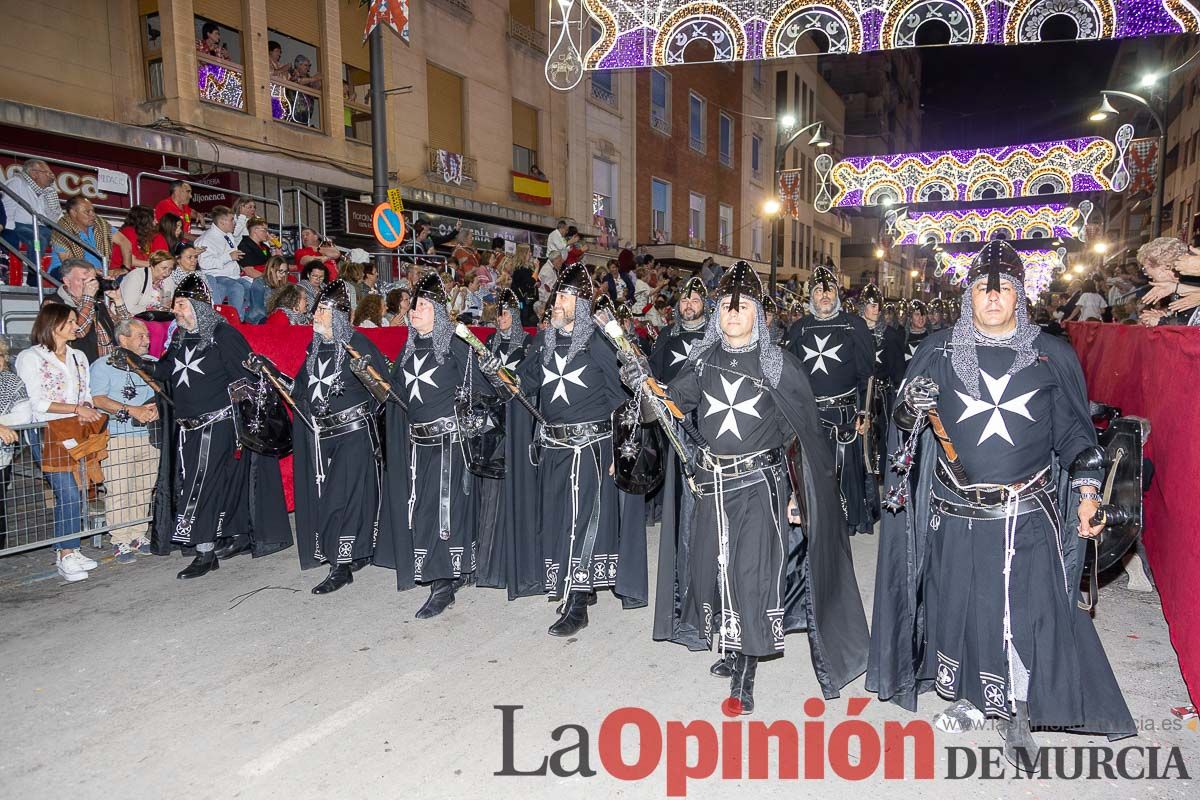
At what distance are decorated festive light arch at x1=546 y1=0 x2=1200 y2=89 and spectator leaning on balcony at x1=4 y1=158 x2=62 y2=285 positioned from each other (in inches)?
210

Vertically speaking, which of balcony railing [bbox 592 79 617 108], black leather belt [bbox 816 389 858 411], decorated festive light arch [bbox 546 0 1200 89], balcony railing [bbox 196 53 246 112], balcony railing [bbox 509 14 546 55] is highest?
balcony railing [bbox 509 14 546 55]

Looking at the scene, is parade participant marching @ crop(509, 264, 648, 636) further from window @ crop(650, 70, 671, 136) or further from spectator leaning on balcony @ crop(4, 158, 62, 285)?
window @ crop(650, 70, 671, 136)

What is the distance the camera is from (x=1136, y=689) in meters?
3.81

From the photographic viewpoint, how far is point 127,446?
6230mm

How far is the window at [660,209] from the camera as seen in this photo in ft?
78.6

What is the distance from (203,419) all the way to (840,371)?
5.01m

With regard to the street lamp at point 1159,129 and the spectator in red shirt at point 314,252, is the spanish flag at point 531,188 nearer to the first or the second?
the spectator in red shirt at point 314,252

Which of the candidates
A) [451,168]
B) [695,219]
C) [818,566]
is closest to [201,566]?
[818,566]

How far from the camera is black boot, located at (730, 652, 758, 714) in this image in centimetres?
364

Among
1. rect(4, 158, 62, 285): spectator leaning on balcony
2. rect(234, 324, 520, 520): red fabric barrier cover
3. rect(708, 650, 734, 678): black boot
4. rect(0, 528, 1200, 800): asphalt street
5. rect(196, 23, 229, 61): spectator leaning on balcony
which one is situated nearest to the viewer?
rect(0, 528, 1200, 800): asphalt street

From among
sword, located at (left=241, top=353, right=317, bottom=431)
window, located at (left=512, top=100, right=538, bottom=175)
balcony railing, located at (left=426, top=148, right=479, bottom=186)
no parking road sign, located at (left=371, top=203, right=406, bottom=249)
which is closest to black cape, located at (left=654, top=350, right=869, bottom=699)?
sword, located at (left=241, top=353, right=317, bottom=431)

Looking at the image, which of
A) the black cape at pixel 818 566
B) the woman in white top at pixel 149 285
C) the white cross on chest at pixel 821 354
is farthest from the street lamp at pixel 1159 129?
the woman in white top at pixel 149 285

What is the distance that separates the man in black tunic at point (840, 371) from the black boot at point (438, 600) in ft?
10.8

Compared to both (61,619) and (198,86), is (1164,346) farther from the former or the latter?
(198,86)
